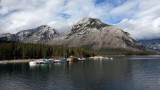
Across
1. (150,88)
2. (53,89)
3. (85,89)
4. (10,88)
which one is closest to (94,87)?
(85,89)

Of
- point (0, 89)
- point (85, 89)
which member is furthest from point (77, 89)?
point (0, 89)

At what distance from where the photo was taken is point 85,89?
220 feet

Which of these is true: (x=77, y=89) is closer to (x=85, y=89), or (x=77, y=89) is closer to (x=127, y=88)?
(x=85, y=89)

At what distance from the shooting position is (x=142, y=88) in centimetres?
6894

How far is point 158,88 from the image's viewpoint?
68.8 m

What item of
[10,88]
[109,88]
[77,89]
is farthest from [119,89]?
[10,88]

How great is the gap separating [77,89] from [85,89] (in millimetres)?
3070

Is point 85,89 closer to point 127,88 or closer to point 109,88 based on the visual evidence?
point 109,88

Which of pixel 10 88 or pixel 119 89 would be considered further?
pixel 10 88

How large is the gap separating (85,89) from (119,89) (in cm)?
1285

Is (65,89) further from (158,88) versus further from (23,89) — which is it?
(158,88)

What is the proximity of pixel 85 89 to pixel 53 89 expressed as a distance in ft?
40.6

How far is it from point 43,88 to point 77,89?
13818 millimetres

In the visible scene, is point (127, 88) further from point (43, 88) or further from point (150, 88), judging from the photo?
point (43, 88)
